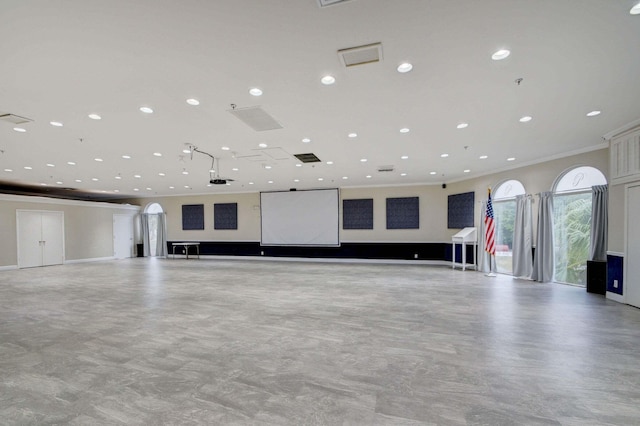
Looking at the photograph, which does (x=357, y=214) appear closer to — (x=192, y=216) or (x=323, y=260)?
(x=323, y=260)

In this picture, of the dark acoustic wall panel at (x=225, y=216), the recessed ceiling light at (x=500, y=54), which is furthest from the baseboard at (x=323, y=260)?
the recessed ceiling light at (x=500, y=54)

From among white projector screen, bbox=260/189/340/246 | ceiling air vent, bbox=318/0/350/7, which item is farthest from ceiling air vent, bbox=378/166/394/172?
ceiling air vent, bbox=318/0/350/7

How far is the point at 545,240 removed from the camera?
25.2ft

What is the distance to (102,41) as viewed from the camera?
268cm

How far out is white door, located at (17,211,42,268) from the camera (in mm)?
11828

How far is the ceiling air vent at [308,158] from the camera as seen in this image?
720 cm

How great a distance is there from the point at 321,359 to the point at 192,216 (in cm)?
1391

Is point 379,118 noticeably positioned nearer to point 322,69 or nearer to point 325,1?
point 322,69

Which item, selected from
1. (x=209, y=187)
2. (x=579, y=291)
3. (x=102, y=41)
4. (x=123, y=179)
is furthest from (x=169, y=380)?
(x=209, y=187)

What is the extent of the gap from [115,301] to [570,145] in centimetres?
1071

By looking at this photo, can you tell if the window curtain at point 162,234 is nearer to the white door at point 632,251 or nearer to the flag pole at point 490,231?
the flag pole at point 490,231

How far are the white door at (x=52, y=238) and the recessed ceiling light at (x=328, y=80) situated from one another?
15.4 meters

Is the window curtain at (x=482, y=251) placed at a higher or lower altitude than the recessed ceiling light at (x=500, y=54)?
lower

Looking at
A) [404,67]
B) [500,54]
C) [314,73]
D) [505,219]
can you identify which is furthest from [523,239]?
[314,73]
